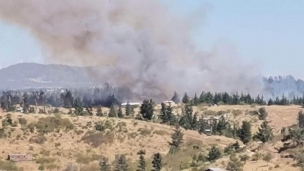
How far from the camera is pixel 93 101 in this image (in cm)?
18062

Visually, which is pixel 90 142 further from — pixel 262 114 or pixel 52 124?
pixel 262 114

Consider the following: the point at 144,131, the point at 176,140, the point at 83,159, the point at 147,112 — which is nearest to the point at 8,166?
the point at 83,159

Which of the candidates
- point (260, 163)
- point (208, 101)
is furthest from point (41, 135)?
point (208, 101)

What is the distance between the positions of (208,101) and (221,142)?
7527 cm

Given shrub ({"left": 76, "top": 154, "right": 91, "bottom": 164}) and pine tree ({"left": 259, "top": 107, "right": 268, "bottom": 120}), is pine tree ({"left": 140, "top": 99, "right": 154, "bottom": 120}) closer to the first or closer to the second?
shrub ({"left": 76, "top": 154, "right": 91, "bottom": 164})

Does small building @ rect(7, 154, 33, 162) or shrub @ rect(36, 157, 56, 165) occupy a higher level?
small building @ rect(7, 154, 33, 162)

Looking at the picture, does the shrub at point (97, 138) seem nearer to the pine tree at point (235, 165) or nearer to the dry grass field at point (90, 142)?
the dry grass field at point (90, 142)

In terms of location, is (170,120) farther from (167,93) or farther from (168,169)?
(167,93)

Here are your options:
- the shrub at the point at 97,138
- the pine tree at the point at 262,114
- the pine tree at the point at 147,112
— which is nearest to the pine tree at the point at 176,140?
the shrub at the point at 97,138

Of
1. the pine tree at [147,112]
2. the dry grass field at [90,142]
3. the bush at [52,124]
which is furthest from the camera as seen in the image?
the pine tree at [147,112]

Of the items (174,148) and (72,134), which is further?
(72,134)

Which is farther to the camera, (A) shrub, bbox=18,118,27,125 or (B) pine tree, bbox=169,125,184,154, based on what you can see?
(A) shrub, bbox=18,118,27,125

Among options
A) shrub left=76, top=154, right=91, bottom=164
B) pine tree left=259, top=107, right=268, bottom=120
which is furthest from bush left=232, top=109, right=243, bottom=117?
shrub left=76, top=154, right=91, bottom=164

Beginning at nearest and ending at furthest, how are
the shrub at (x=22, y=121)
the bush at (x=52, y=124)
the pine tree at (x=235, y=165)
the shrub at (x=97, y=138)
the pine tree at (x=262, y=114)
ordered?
the pine tree at (x=235, y=165)
the shrub at (x=97, y=138)
the bush at (x=52, y=124)
the shrub at (x=22, y=121)
the pine tree at (x=262, y=114)
